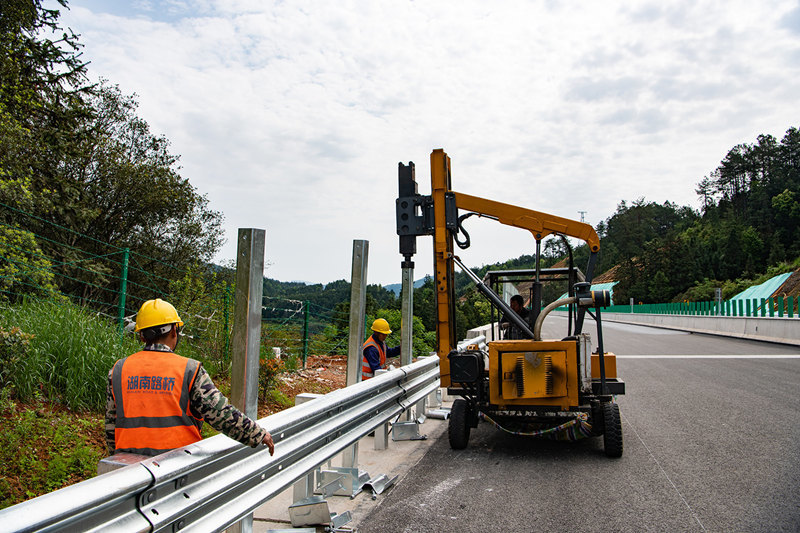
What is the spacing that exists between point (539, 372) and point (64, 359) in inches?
190

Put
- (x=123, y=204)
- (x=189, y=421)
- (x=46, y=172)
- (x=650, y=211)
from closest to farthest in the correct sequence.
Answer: (x=189, y=421) → (x=46, y=172) → (x=123, y=204) → (x=650, y=211)

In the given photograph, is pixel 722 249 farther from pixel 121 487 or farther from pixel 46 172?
pixel 121 487

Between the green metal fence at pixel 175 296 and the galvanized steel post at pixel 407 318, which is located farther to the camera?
the galvanized steel post at pixel 407 318

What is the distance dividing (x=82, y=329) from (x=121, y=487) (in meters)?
4.70

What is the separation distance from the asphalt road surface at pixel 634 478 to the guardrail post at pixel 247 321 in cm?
124

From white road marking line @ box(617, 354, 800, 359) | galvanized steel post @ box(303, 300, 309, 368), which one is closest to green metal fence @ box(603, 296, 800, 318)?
white road marking line @ box(617, 354, 800, 359)

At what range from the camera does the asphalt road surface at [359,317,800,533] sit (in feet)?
14.7

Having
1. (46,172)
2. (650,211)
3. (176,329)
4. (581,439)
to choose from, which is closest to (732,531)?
(581,439)

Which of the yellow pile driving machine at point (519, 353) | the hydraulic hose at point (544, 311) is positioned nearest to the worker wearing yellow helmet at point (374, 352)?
the yellow pile driving machine at point (519, 353)

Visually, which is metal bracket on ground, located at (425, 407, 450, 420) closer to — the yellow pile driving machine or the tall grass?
the yellow pile driving machine

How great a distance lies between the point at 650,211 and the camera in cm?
16188

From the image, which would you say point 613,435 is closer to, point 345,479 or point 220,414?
point 345,479

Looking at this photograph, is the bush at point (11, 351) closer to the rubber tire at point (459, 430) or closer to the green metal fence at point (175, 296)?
the green metal fence at point (175, 296)

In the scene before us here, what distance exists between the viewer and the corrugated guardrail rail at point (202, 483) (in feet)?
7.18
